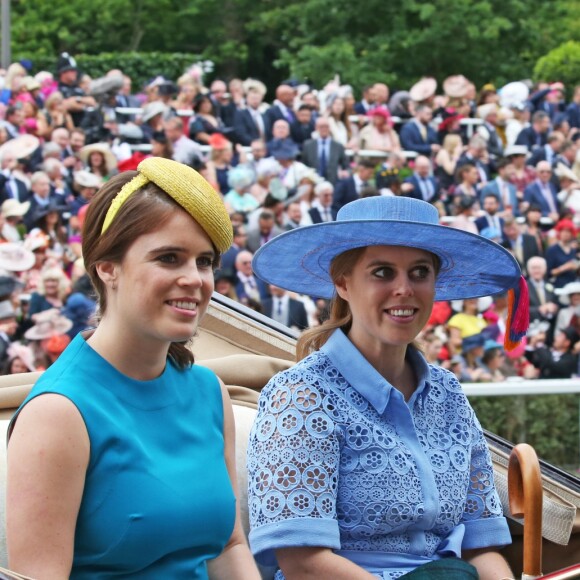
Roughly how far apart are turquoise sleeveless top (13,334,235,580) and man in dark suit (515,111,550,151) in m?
13.6

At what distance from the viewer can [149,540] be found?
2219mm

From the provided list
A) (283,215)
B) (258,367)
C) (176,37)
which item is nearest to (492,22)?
(176,37)

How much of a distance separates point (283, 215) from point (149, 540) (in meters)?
9.78

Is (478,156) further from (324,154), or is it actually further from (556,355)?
(556,355)

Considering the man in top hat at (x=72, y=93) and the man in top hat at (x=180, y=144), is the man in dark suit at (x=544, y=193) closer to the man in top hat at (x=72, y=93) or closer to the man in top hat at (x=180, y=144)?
the man in top hat at (x=180, y=144)

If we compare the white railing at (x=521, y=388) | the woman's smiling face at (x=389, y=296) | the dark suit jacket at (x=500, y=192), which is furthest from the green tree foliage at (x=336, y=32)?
the woman's smiling face at (x=389, y=296)

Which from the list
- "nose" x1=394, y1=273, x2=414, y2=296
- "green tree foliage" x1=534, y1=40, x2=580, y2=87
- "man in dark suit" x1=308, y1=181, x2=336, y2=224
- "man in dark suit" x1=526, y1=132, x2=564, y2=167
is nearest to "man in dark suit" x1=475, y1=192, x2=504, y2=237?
"man in dark suit" x1=308, y1=181, x2=336, y2=224

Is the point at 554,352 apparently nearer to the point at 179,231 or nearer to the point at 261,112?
the point at 261,112

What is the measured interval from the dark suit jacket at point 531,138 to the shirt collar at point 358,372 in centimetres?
1306

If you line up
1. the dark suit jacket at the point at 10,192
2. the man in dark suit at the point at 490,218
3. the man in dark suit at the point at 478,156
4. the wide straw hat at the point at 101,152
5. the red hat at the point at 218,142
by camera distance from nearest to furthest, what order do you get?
the dark suit jacket at the point at 10,192 < the wide straw hat at the point at 101,152 < the red hat at the point at 218,142 < the man in dark suit at the point at 490,218 < the man in dark suit at the point at 478,156

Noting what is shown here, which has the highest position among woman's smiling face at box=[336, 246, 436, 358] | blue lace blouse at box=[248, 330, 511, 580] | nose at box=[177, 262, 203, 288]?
nose at box=[177, 262, 203, 288]

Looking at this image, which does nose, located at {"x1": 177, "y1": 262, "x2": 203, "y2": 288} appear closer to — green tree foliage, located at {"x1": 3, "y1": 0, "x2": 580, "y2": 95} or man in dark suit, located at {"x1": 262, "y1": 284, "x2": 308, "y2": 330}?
man in dark suit, located at {"x1": 262, "y1": 284, "x2": 308, "y2": 330}

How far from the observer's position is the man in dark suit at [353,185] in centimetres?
1303

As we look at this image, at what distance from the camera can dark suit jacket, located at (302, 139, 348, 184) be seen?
539 inches
